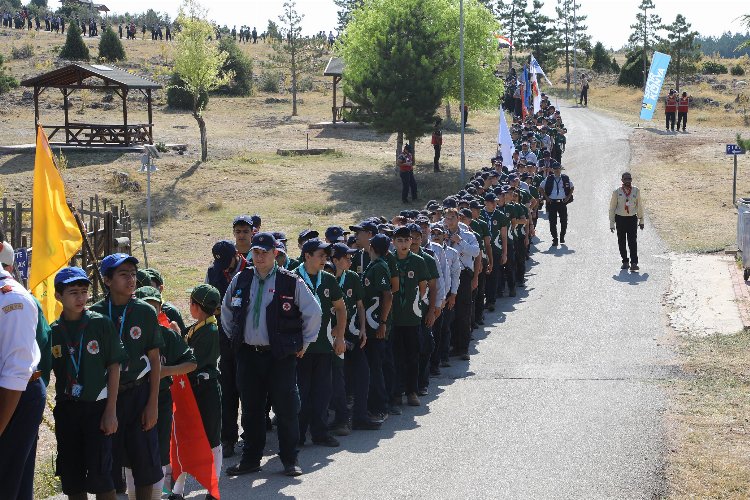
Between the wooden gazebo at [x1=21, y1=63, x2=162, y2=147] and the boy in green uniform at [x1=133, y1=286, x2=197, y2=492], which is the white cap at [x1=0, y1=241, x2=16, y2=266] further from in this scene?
the wooden gazebo at [x1=21, y1=63, x2=162, y2=147]

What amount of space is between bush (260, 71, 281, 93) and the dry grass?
5235 cm

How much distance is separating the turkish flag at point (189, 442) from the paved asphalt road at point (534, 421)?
351mm

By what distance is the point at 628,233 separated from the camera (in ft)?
62.1

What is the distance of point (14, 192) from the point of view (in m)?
30.5

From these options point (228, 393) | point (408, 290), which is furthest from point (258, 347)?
point (408, 290)

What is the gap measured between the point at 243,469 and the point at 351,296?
1.92 meters

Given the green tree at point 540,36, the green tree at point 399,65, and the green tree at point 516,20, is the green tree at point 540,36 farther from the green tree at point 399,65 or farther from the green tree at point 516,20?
the green tree at point 399,65

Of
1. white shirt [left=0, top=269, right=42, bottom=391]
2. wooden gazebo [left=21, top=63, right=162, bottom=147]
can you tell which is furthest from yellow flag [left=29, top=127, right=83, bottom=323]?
wooden gazebo [left=21, top=63, right=162, bottom=147]

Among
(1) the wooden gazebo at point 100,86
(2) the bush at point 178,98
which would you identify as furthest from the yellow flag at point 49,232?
(2) the bush at point 178,98

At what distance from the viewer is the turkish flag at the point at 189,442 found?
290 inches

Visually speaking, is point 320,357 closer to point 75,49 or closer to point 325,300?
point 325,300

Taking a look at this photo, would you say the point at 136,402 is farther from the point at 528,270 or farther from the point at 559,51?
the point at 559,51

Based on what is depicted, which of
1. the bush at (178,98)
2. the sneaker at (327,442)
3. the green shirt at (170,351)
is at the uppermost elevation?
the bush at (178,98)

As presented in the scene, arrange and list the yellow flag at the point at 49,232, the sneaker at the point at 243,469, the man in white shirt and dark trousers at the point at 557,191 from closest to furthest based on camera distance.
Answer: the sneaker at the point at 243,469 → the yellow flag at the point at 49,232 → the man in white shirt and dark trousers at the point at 557,191
